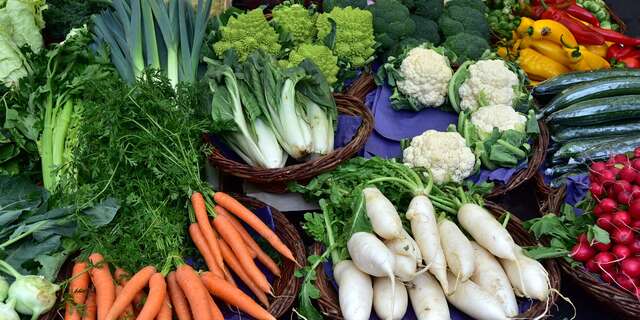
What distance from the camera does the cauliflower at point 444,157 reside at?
223 centimetres

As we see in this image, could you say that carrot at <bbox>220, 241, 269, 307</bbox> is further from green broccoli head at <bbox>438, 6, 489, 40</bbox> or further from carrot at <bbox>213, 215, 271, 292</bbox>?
green broccoli head at <bbox>438, 6, 489, 40</bbox>

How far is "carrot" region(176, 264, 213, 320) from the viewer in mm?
1679

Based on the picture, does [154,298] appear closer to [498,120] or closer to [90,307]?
[90,307]

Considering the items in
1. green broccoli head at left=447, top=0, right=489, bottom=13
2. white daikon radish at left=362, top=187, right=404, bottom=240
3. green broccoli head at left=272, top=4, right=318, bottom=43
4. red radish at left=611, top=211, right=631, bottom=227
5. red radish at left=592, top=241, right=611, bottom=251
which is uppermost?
green broccoli head at left=272, top=4, right=318, bottom=43

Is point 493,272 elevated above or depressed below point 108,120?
below

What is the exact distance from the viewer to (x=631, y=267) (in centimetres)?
174

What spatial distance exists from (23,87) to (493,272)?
2084mm

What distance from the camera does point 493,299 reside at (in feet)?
5.52

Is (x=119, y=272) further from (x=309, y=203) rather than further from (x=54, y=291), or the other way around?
(x=309, y=203)

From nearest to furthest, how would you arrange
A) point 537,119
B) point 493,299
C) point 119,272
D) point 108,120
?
point 493,299 → point 119,272 → point 108,120 → point 537,119

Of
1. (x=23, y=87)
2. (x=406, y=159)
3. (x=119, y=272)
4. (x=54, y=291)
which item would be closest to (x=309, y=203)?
(x=406, y=159)

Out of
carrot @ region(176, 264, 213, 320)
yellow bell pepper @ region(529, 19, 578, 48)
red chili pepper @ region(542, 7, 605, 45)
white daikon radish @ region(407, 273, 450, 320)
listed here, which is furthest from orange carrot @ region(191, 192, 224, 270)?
red chili pepper @ region(542, 7, 605, 45)

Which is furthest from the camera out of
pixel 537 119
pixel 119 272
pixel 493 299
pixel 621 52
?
pixel 621 52

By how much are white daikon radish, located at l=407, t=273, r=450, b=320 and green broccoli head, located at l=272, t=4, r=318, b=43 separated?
60.5 inches
